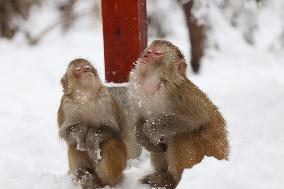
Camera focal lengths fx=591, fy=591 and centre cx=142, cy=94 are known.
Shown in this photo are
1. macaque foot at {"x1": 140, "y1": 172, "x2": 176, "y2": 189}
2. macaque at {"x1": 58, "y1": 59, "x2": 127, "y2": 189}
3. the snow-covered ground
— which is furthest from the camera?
macaque at {"x1": 58, "y1": 59, "x2": 127, "y2": 189}

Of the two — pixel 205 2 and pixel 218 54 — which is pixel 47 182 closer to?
pixel 205 2

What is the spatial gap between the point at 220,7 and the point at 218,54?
124 centimetres

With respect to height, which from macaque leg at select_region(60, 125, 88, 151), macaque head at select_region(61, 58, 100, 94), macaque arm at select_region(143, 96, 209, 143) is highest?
macaque head at select_region(61, 58, 100, 94)

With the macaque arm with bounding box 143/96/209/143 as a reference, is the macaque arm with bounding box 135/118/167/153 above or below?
below

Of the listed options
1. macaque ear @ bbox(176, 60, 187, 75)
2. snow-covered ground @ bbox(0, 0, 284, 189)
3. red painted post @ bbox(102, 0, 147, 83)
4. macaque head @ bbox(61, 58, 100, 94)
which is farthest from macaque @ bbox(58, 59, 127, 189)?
red painted post @ bbox(102, 0, 147, 83)

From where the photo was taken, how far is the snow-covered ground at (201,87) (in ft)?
11.3

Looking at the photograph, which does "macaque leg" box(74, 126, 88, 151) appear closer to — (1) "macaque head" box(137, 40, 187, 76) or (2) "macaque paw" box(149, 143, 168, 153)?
(2) "macaque paw" box(149, 143, 168, 153)

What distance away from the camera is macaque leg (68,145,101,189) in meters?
4.05

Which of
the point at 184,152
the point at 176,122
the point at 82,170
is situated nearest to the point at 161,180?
the point at 184,152

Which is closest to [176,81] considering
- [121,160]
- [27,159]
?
[121,160]

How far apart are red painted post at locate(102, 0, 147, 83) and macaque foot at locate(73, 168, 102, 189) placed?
126 centimetres

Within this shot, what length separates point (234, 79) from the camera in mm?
9648

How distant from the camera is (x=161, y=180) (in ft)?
12.7

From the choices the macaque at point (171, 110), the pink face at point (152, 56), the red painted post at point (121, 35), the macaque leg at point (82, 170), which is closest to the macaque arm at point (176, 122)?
the macaque at point (171, 110)
